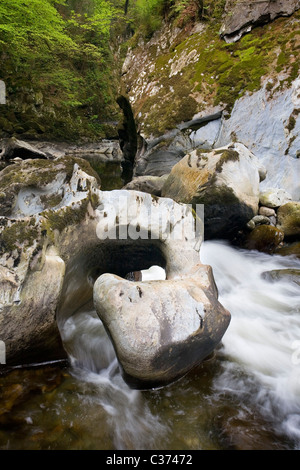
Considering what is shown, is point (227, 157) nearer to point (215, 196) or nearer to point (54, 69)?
point (215, 196)

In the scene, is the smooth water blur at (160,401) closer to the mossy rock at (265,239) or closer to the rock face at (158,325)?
the rock face at (158,325)

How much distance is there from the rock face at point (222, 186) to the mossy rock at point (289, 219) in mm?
543

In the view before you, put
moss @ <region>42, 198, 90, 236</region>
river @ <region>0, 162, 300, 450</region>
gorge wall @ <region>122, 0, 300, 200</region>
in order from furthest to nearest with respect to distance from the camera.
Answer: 1. gorge wall @ <region>122, 0, 300, 200</region>
2. moss @ <region>42, 198, 90, 236</region>
3. river @ <region>0, 162, 300, 450</region>

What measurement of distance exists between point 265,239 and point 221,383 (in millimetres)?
3742

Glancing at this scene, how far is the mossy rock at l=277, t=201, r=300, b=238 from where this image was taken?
5.88 m

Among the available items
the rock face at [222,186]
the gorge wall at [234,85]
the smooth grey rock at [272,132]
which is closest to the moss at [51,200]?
the rock face at [222,186]

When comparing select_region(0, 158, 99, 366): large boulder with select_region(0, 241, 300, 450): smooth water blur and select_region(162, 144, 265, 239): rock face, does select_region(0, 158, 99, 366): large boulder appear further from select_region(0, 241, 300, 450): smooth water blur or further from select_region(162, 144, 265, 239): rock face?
select_region(162, 144, 265, 239): rock face

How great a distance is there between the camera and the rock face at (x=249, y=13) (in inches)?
320

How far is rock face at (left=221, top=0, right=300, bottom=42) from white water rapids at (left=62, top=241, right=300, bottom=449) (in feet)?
27.0

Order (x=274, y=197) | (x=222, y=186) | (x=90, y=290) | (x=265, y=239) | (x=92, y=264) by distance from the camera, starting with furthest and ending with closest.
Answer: (x=274, y=197), (x=265, y=239), (x=222, y=186), (x=90, y=290), (x=92, y=264)

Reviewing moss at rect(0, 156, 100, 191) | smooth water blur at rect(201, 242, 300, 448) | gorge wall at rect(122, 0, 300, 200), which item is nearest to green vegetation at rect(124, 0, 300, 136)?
gorge wall at rect(122, 0, 300, 200)

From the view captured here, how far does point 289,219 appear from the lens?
234 inches

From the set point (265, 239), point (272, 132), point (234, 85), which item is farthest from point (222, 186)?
point (234, 85)

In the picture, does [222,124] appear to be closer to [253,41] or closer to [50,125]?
[253,41]
